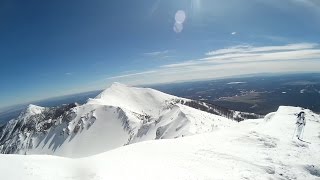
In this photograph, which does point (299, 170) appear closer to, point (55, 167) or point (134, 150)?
point (134, 150)

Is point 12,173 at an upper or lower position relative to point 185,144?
upper

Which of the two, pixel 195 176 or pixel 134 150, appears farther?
pixel 134 150

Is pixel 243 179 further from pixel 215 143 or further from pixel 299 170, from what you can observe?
pixel 215 143

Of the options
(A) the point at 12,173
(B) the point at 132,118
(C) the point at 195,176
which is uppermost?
(A) the point at 12,173

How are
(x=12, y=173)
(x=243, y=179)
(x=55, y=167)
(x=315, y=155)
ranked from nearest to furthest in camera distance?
1. (x=12, y=173)
2. (x=243, y=179)
3. (x=55, y=167)
4. (x=315, y=155)

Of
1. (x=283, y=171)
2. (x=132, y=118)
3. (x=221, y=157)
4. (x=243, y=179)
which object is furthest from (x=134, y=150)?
(x=132, y=118)

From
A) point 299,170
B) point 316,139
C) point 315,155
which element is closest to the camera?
point 299,170

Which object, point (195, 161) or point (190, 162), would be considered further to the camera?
point (195, 161)
